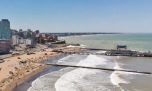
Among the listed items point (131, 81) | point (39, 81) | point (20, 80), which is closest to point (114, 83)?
point (131, 81)

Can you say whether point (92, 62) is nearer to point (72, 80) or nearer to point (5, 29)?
point (72, 80)

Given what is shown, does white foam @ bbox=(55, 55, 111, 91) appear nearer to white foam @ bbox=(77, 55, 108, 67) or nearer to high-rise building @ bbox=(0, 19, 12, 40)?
white foam @ bbox=(77, 55, 108, 67)

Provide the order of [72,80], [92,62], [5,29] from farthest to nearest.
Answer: [5,29] < [92,62] < [72,80]

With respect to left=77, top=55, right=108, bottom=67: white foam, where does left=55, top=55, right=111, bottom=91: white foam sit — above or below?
above

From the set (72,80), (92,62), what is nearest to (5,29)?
(92,62)

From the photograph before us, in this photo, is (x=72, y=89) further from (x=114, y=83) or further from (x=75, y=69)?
(x=75, y=69)

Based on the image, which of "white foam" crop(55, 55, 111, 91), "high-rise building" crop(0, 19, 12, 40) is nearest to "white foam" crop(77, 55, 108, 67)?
"white foam" crop(55, 55, 111, 91)

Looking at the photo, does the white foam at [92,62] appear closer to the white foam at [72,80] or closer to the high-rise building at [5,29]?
the white foam at [72,80]

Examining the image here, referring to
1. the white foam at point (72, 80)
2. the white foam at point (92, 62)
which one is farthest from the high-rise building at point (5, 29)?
the white foam at point (72, 80)
